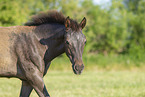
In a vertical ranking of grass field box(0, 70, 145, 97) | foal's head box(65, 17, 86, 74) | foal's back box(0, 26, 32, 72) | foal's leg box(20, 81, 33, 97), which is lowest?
grass field box(0, 70, 145, 97)

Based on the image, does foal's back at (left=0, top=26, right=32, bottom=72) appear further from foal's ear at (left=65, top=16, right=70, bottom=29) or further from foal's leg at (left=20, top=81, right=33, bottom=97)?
foal's ear at (left=65, top=16, right=70, bottom=29)

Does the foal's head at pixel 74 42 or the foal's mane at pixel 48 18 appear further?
the foal's mane at pixel 48 18

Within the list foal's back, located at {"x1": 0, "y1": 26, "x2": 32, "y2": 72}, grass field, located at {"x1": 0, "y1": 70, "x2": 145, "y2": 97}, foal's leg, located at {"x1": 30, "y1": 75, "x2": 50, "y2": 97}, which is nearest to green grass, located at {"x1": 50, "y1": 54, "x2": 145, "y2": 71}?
grass field, located at {"x1": 0, "y1": 70, "x2": 145, "y2": 97}

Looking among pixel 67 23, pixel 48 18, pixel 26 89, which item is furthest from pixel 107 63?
pixel 67 23

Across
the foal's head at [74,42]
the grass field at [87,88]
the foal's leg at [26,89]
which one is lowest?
the grass field at [87,88]

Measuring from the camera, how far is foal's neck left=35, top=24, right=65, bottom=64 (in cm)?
582

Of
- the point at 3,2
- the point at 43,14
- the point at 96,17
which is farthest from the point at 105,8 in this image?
the point at 43,14

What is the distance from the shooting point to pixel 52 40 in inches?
231

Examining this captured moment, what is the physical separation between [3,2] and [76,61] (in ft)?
81.3

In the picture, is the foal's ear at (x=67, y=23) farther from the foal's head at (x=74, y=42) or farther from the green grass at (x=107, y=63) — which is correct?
the green grass at (x=107, y=63)

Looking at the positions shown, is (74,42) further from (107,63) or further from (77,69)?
(107,63)

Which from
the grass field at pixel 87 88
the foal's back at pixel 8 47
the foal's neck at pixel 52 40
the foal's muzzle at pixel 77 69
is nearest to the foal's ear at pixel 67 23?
the foal's neck at pixel 52 40

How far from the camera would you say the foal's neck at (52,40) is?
19.1 feet

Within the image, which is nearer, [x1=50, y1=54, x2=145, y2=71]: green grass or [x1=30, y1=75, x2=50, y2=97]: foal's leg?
[x1=30, y1=75, x2=50, y2=97]: foal's leg
